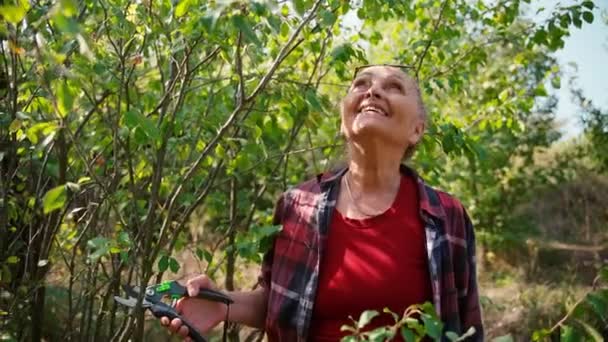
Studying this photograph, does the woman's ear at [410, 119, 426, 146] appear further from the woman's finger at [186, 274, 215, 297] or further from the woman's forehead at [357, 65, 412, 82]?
the woman's finger at [186, 274, 215, 297]

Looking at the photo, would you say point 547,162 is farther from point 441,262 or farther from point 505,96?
point 441,262

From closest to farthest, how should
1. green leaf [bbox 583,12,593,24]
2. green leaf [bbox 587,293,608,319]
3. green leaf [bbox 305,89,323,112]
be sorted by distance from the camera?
1. green leaf [bbox 587,293,608,319]
2. green leaf [bbox 305,89,323,112]
3. green leaf [bbox 583,12,593,24]

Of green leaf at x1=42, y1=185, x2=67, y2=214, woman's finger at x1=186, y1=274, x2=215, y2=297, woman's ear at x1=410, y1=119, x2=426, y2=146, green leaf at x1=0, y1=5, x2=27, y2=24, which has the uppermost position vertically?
green leaf at x1=0, y1=5, x2=27, y2=24

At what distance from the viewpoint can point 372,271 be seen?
1.91m

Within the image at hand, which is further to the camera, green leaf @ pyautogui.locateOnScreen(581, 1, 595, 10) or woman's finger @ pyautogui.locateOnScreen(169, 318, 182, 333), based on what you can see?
green leaf @ pyautogui.locateOnScreen(581, 1, 595, 10)

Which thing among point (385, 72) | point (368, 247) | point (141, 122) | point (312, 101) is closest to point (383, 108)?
point (385, 72)

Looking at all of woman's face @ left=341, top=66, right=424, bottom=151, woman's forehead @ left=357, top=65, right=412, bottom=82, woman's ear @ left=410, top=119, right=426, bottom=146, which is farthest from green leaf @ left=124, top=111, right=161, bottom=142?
woman's ear @ left=410, top=119, right=426, bottom=146

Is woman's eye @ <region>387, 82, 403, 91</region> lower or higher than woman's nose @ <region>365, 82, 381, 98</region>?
higher

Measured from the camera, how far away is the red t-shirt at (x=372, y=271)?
1.89 metres

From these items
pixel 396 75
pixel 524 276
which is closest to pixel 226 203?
pixel 396 75

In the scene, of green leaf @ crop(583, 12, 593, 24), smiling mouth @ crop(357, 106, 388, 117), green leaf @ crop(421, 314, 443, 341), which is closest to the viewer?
green leaf @ crop(421, 314, 443, 341)

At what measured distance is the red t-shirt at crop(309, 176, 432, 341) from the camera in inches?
74.6

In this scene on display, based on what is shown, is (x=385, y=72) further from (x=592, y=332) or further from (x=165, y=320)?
(x=592, y=332)

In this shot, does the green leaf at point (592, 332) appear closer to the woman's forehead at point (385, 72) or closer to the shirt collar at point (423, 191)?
the shirt collar at point (423, 191)
